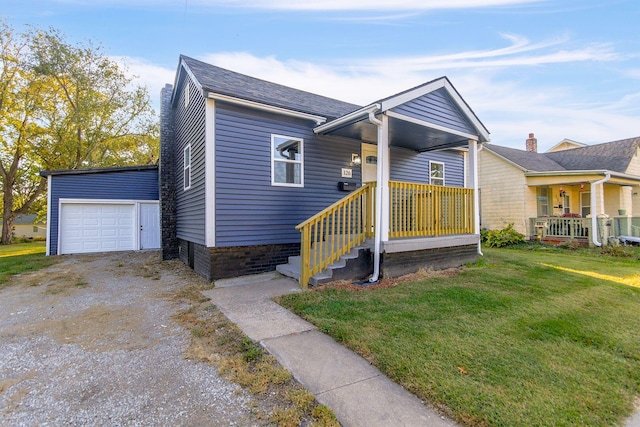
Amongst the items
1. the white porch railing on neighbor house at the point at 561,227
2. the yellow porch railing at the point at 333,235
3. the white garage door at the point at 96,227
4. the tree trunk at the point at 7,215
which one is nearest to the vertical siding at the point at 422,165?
the yellow porch railing at the point at 333,235

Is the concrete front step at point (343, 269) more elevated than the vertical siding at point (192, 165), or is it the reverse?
the vertical siding at point (192, 165)

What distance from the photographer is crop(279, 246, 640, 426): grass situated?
2203 millimetres

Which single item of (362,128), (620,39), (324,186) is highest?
(620,39)

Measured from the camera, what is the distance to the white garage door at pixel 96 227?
1138 centimetres

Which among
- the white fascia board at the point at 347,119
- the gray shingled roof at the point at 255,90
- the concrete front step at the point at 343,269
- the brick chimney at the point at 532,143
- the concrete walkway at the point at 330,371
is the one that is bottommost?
the concrete walkway at the point at 330,371

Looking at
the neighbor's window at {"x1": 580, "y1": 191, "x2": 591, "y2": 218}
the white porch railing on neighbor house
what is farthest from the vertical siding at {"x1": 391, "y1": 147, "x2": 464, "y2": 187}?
the neighbor's window at {"x1": 580, "y1": 191, "x2": 591, "y2": 218}

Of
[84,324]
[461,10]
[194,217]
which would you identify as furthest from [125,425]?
[461,10]

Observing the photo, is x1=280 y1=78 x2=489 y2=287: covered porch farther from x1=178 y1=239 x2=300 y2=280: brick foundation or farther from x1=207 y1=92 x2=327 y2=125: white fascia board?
x1=178 y1=239 x2=300 y2=280: brick foundation

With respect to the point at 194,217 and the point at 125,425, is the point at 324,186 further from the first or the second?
the point at 125,425

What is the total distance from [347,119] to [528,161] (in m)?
12.7

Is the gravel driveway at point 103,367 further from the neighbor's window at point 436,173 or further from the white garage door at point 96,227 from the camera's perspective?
the neighbor's window at point 436,173

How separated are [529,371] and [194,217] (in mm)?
6937

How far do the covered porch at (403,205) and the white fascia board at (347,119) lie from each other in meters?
0.02

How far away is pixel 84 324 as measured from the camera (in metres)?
4.04
